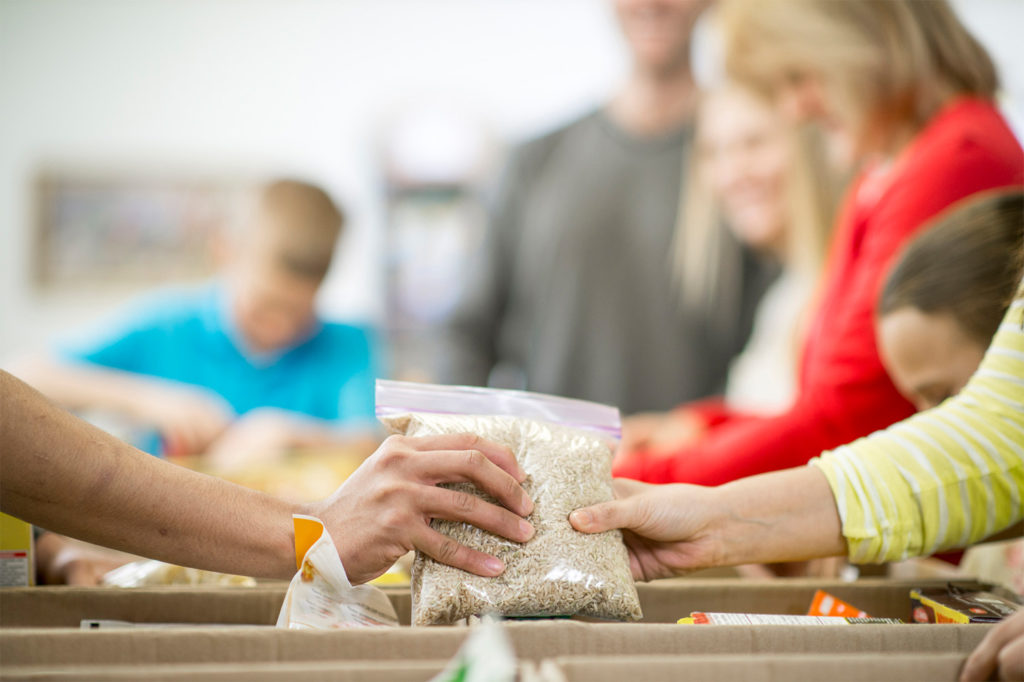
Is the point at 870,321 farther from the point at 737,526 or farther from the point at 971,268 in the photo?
the point at 737,526

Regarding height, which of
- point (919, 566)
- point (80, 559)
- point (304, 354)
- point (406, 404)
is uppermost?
point (304, 354)

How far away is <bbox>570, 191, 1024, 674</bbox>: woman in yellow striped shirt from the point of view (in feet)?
2.49

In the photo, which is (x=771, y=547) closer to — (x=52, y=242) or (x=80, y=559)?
(x=80, y=559)

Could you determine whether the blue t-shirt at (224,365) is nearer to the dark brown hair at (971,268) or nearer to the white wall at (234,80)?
the white wall at (234,80)

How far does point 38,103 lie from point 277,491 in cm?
322

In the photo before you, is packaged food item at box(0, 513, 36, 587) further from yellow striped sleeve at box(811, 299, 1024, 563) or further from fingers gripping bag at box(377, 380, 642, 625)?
yellow striped sleeve at box(811, 299, 1024, 563)

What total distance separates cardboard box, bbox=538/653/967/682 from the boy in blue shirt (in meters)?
1.62

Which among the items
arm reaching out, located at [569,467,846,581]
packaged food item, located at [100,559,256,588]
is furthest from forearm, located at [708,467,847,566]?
packaged food item, located at [100,559,256,588]

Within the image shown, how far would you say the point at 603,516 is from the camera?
2.17 feet

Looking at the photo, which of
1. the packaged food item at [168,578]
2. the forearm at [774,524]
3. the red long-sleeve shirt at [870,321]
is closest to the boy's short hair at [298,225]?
the red long-sleeve shirt at [870,321]

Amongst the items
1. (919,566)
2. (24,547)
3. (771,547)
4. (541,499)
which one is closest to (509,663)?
(541,499)

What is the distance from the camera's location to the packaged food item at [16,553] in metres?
0.72

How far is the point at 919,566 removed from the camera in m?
1.09

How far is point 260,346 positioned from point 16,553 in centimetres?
161
